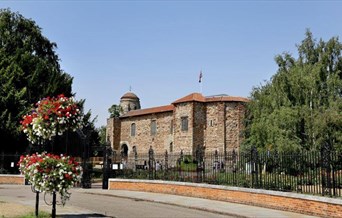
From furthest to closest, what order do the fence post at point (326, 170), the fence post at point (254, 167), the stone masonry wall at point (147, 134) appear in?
the stone masonry wall at point (147, 134) → the fence post at point (254, 167) → the fence post at point (326, 170)

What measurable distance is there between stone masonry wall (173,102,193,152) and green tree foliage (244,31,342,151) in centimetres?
1541

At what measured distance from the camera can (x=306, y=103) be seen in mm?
31875

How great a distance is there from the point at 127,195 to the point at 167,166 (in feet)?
9.95

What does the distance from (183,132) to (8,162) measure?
24.4 meters

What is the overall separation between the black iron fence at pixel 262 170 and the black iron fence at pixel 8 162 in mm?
11705

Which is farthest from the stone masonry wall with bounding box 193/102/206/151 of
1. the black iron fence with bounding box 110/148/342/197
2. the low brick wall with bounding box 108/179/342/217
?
the black iron fence with bounding box 110/148/342/197

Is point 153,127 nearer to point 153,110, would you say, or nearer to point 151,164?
point 153,110

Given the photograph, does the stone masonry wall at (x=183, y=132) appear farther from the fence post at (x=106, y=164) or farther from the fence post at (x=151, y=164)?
→ the fence post at (x=151, y=164)

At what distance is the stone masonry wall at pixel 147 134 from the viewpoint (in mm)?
55812

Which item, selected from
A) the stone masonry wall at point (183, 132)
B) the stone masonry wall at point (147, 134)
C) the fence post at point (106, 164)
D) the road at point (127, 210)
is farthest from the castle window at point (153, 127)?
the road at point (127, 210)

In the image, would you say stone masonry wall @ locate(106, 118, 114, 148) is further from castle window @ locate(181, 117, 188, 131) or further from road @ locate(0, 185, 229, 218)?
road @ locate(0, 185, 229, 218)

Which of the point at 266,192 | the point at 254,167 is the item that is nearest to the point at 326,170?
the point at 266,192

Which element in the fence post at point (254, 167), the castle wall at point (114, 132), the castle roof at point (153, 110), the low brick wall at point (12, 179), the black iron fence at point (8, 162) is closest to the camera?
the fence post at point (254, 167)

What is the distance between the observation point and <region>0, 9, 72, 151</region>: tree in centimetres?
3253
